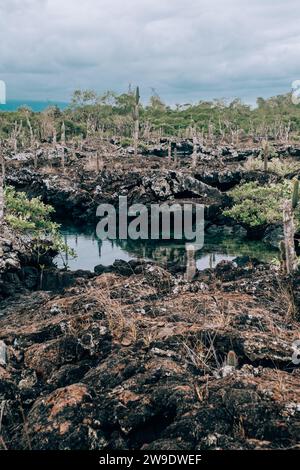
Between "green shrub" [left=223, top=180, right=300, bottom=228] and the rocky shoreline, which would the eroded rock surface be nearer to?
the rocky shoreline

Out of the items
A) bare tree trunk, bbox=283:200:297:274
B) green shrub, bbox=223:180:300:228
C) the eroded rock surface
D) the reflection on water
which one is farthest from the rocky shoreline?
green shrub, bbox=223:180:300:228

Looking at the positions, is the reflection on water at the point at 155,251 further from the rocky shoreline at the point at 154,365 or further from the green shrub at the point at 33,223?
the rocky shoreline at the point at 154,365

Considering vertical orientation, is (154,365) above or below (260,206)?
below

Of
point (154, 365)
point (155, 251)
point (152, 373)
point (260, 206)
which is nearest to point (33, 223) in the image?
point (155, 251)

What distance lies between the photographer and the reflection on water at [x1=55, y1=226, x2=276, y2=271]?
28.7 meters

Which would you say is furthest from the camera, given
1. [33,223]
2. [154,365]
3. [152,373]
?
[33,223]

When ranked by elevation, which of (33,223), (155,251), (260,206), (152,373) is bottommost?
(155,251)

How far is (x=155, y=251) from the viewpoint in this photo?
32062 millimetres

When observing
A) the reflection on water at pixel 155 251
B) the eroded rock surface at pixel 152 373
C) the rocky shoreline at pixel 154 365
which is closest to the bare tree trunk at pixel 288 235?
the rocky shoreline at pixel 154 365

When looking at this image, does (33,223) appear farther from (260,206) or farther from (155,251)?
(260,206)

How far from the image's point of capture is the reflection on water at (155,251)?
2872 cm
